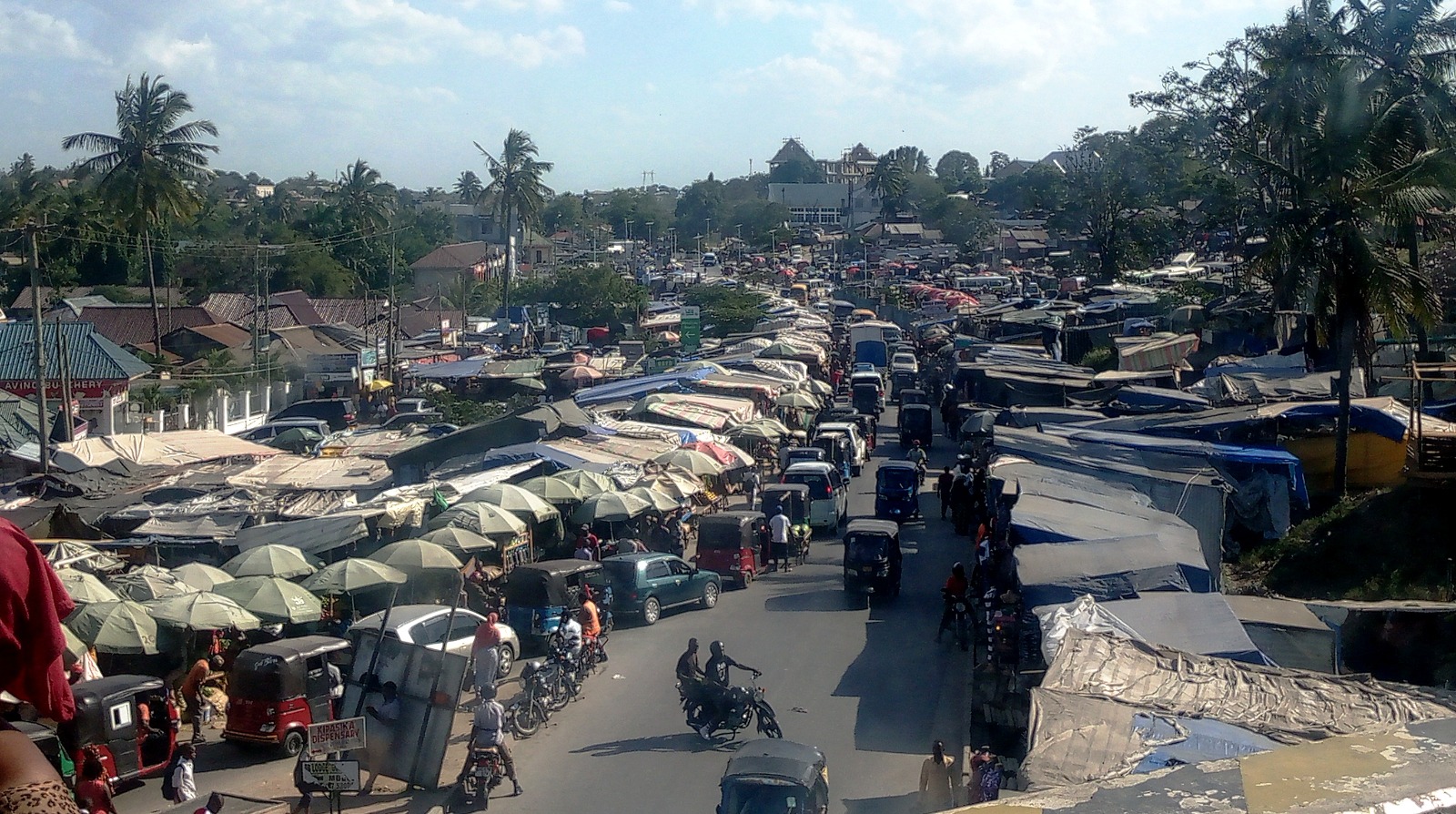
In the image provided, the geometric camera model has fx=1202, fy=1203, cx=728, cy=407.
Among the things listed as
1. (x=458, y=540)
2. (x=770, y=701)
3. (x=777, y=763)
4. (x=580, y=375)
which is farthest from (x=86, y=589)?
(x=580, y=375)

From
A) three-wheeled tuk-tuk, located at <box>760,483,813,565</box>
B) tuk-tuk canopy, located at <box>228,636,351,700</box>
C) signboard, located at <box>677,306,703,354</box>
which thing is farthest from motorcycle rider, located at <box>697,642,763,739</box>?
signboard, located at <box>677,306,703,354</box>

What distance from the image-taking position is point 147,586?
15070mm

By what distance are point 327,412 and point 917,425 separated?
19.8 metres

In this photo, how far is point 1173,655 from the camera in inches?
358

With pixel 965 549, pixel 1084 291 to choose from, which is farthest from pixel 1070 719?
pixel 1084 291

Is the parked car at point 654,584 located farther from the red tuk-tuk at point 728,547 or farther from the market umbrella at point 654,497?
the market umbrella at point 654,497

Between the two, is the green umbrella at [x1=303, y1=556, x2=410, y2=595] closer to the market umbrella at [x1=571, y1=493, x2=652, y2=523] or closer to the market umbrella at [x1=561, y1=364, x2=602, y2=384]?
the market umbrella at [x1=571, y1=493, x2=652, y2=523]

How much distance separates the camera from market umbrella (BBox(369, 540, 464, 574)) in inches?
666

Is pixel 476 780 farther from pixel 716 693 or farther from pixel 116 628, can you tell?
pixel 116 628

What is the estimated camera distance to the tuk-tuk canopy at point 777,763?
9156mm

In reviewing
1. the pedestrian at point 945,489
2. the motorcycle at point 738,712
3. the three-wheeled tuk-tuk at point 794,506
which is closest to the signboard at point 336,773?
the motorcycle at point 738,712

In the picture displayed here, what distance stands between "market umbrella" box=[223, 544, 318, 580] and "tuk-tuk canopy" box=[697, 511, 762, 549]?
6312 millimetres

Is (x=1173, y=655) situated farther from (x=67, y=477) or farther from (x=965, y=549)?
(x=67, y=477)

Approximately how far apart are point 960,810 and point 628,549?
17248mm
